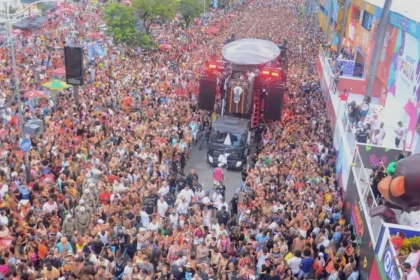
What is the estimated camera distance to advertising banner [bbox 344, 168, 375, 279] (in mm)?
10159

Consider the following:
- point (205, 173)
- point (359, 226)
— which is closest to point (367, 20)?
point (205, 173)

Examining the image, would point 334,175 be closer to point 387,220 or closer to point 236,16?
point 387,220

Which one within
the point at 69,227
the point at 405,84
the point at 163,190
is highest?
the point at 405,84

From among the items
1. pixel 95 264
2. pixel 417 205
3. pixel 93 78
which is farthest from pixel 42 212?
pixel 93 78

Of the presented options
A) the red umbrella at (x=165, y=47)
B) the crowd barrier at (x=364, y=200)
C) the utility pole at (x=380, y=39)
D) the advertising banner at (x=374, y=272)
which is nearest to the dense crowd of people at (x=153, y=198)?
the crowd barrier at (x=364, y=200)

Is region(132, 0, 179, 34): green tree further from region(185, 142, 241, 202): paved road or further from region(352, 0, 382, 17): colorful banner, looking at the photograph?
region(185, 142, 241, 202): paved road

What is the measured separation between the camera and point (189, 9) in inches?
1772

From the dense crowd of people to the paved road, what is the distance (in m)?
0.83

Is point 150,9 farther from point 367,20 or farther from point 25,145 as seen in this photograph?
point 25,145

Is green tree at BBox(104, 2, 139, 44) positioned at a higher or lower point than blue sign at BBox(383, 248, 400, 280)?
lower

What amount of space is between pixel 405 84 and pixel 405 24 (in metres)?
2.33

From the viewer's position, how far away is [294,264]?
10617 mm

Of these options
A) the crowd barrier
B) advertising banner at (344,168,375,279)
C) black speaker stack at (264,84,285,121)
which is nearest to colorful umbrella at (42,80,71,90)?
black speaker stack at (264,84,285,121)

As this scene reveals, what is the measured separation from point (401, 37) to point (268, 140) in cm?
694
